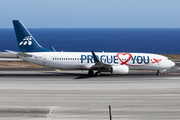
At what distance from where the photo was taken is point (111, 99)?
25.2 meters

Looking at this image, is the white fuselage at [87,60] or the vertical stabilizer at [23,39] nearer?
the vertical stabilizer at [23,39]

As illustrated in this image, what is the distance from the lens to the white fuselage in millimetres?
40781

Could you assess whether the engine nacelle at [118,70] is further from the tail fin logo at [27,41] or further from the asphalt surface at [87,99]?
the tail fin logo at [27,41]

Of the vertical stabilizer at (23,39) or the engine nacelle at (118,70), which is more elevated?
the vertical stabilizer at (23,39)

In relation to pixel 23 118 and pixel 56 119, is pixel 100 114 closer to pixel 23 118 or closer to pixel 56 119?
pixel 56 119

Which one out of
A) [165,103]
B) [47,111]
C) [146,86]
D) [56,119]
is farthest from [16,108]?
[146,86]

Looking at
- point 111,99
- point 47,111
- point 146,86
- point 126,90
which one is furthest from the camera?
point 146,86

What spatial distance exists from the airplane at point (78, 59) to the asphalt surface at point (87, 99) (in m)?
4.79

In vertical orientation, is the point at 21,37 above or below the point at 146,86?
above

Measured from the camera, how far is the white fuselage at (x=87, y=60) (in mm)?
40781

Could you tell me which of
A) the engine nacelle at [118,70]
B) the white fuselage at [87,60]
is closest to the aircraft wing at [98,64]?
the white fuselage at [87,60]

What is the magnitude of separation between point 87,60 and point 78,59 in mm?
1436

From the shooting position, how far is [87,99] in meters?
25.1

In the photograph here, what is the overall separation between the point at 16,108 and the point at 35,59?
1936 cm
